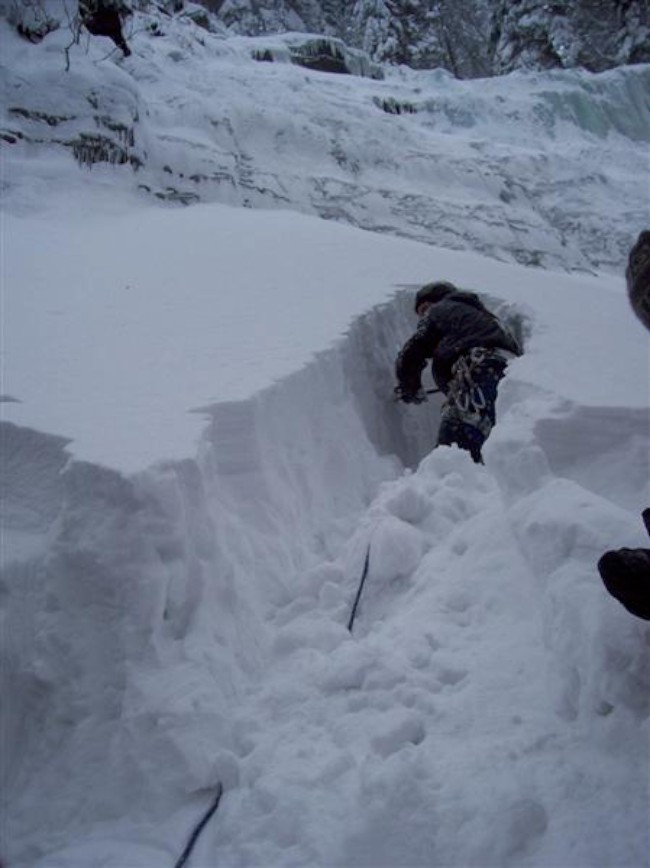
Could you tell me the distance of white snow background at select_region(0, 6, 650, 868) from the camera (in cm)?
157

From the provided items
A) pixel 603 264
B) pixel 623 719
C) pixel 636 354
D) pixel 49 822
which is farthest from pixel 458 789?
pixel 603 264

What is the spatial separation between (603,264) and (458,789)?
1315 cm

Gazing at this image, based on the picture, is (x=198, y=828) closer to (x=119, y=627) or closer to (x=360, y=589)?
(x=119, y=627)

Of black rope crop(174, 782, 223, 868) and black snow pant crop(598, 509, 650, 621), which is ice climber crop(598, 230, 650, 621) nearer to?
black snow pant crop(598, 509, 650, 621)

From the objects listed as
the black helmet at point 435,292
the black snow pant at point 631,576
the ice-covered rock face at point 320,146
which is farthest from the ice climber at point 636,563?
the ice-covered rock face at point 320,146

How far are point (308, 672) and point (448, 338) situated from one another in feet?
8.57

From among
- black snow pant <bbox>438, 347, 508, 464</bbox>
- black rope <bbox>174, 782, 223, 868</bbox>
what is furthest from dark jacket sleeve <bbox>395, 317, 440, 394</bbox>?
black rope <bbox>174, 782, 223, 868</bbox>

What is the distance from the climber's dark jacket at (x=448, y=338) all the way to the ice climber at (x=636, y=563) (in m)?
2.48

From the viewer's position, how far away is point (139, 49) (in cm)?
1227

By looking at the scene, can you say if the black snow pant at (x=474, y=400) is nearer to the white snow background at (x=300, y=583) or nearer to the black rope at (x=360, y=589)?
the white snow background at (x=300, y=583)

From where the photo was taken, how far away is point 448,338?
411 cm

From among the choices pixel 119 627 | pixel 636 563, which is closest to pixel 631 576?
pixel 636 563

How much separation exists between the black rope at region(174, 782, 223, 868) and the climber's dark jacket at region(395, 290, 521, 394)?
296cm

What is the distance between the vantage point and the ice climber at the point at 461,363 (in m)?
3.86
